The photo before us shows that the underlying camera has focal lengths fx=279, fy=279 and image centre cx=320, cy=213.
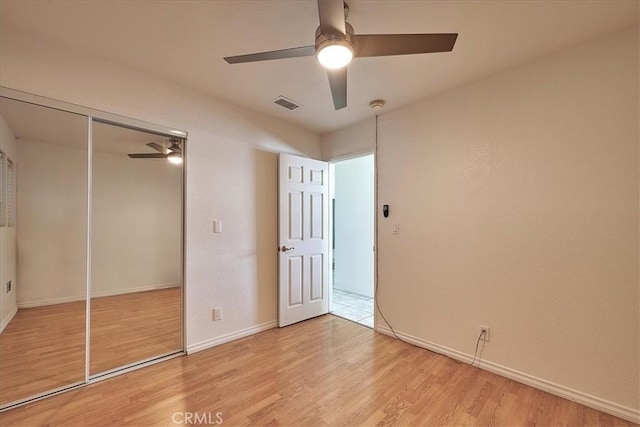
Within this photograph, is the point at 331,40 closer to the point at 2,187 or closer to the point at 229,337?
the point at 2,187

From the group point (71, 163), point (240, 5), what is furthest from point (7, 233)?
point (240, 5)

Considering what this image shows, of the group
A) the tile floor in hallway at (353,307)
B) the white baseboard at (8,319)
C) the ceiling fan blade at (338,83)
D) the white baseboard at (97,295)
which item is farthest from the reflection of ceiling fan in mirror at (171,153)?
the tile floor in hallway at (353,307)

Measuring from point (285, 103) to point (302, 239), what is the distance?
1.58 metres

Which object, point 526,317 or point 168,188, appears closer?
point 526,317

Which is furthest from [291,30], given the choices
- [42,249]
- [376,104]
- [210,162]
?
[42,249]

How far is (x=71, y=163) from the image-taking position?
2107mm

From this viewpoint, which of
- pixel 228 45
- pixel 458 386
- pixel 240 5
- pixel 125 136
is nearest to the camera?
pixel 240 5

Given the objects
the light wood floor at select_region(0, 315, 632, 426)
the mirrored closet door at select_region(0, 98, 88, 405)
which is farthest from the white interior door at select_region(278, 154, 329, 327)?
the mirrored closet door at select_region(0, 98, 88, 405)

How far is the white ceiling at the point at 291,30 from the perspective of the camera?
5.35ft

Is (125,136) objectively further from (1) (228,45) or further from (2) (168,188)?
(1) (228,45)

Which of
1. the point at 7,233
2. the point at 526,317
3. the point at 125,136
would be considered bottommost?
the point at 526,317

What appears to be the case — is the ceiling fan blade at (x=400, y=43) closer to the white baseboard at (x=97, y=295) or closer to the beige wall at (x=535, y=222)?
the beige wall at (x=535, y=222)

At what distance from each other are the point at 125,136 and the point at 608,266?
375 cm

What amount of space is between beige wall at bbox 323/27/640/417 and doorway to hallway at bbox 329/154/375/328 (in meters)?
1.74
